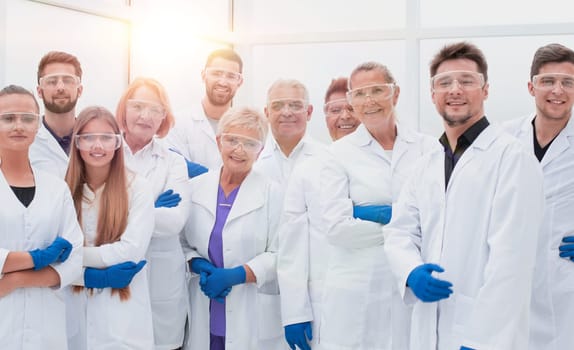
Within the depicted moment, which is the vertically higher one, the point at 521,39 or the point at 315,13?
the point at 315,13

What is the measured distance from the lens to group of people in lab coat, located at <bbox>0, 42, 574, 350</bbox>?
1.87 m

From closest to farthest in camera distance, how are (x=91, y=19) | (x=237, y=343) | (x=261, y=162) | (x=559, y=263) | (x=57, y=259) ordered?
(x=57, y=259), (x=559, y=263), (x=237, y=343), (x=261, y=162), (x=91, y=19)

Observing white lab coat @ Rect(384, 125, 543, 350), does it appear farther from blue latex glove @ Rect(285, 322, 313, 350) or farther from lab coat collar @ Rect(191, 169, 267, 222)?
lab coat collar @ Rect(191, 169, 267, 222)

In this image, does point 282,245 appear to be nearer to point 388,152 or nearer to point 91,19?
point 388,152

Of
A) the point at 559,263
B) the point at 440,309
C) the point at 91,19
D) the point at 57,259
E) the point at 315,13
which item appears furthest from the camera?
the point at 315,13

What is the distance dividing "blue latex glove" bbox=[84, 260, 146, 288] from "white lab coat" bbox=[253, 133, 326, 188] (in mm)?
913

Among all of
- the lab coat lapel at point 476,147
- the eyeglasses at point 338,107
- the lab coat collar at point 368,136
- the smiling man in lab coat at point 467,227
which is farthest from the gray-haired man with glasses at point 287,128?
the lab coat lapel at point 476,147

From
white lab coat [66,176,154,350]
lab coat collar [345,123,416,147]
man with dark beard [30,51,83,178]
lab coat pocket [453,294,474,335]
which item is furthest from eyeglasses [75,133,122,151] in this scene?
lab coat pocket [453,294,474,335]

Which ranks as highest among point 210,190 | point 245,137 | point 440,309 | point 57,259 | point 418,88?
point 418,88

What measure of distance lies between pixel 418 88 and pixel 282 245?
2.39m

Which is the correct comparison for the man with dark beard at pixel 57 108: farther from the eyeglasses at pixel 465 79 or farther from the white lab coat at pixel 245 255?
the eyeglasses at pixel 465 79

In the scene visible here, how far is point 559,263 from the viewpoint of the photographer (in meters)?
2.37

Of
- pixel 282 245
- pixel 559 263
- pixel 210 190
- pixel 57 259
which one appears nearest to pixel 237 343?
pixel 282 245

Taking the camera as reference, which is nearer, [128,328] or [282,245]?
[128,328]
